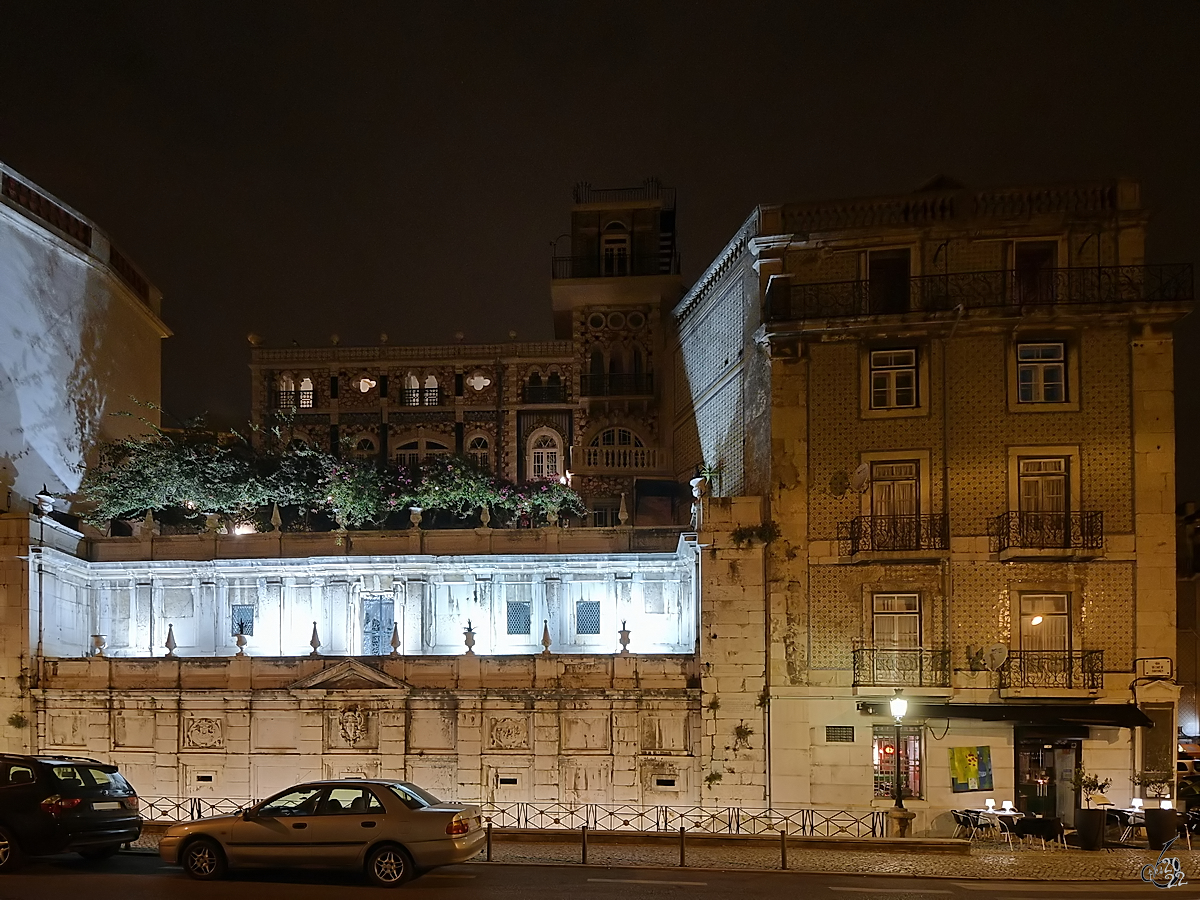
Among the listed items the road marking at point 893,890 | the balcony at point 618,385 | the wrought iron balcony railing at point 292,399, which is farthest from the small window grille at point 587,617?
the wrought iron balcony railing at point 292,399

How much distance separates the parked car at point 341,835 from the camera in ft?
54.0

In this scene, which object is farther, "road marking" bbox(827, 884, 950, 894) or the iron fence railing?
the iron fence railing

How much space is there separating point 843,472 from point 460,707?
12.0m

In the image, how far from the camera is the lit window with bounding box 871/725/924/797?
27.4 m

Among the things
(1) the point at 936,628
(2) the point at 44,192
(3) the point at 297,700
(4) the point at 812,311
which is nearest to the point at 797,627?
(1) the point at 936,628

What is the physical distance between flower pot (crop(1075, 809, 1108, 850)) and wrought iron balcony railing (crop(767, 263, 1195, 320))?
12483 mm

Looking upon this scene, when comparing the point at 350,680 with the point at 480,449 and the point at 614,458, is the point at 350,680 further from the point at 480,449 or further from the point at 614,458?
the point at 480,449

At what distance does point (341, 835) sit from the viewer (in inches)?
654

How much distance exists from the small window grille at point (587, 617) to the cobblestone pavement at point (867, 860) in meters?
12.6

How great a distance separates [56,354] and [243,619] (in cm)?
1398

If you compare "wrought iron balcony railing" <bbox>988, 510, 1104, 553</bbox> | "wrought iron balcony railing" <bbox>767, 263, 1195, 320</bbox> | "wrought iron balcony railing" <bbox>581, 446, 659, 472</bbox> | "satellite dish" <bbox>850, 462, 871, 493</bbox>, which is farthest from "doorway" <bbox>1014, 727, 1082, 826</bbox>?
"wrought iron balcony railing" <bbox>581, 446, 659, 472</bbox>

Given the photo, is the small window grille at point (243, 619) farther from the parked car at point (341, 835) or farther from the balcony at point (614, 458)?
the parked car at point (341, 835)

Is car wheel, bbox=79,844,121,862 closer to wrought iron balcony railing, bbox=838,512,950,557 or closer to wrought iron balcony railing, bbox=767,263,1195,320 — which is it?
wrought iron balcony railing, bbox=838,512,950,557

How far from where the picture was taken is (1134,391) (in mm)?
27719
